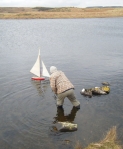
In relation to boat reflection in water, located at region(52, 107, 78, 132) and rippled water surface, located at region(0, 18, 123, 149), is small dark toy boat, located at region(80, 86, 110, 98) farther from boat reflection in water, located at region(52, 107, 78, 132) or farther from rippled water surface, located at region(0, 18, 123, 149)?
boat reflection in water, located at region(52, 107, 78, 132)

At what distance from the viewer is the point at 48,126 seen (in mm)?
10398

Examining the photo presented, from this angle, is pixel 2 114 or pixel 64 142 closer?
pixel 64 142

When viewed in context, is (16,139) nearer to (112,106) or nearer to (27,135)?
(27,135)

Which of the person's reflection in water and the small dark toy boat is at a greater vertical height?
the small dark toy boat

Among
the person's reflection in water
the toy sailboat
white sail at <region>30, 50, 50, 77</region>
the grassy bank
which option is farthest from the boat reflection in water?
white sail at <region>30, 50, 50, 77</region>

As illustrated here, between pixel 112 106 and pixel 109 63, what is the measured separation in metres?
9.69

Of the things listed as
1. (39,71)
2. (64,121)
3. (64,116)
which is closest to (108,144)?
(64,121)

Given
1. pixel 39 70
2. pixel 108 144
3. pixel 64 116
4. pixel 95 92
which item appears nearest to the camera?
pixel 108 144

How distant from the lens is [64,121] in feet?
36.4

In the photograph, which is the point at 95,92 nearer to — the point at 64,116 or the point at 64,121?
the point at 64,116

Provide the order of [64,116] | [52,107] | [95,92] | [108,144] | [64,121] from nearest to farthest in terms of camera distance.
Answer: [108,144] → [64,121] → [64,116] → [52,107] → [95,92]

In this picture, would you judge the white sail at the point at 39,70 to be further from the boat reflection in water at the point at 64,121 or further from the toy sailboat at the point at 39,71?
the boat reflection in water at the point at 64,121

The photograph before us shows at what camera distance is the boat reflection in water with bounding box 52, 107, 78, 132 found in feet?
32.7

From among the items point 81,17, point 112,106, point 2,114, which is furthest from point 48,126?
point 81,17
